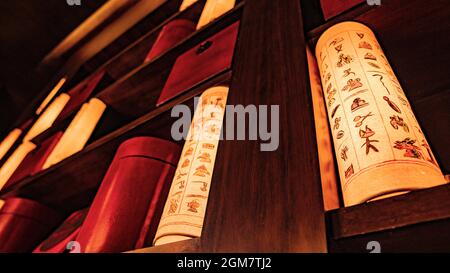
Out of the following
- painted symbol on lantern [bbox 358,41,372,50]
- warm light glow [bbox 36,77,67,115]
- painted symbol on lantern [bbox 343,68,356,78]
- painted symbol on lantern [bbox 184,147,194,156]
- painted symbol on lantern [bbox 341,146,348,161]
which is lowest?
painted symbol on lantern [bbox 341,146,348,161]

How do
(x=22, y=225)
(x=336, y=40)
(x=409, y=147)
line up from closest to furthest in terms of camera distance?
(x=409, y=147)
(x=336, y=40)
(x=22, y=225)

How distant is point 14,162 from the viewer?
57.0 inches

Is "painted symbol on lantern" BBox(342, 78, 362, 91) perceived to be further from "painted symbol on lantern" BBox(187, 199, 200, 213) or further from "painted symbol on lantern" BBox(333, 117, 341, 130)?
"painted symbol on lantern" BBox(187, 199, 200, 213)

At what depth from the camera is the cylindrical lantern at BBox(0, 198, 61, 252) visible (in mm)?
1030

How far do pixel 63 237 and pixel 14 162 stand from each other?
0.68 m

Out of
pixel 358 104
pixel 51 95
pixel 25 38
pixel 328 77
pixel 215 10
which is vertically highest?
pixel 25 38

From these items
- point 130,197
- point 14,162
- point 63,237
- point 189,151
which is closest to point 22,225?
point 63,237

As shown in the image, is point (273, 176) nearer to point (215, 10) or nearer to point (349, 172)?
point (349, 172)

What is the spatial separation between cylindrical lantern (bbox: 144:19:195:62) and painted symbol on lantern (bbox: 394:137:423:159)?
0.93 meters

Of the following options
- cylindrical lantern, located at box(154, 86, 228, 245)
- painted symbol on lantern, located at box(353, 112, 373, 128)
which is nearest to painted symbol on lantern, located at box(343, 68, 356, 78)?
painted symbol on lantern, located at box(353, 112, 373, 128)

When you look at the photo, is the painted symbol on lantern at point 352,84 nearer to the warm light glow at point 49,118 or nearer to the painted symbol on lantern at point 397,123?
the painted symbol on lantern at point 397,123

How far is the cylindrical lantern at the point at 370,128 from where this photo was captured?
14.1 inches

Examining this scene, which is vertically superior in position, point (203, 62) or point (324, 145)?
point (203, 62)
